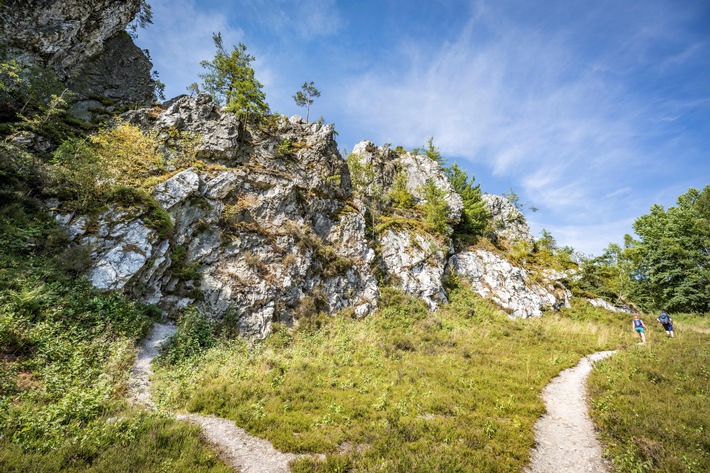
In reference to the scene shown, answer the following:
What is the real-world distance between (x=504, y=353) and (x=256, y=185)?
2147cm

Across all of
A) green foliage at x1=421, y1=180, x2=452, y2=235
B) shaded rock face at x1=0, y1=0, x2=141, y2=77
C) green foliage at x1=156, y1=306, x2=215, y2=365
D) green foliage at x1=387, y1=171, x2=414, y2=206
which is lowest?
green foliage at x1=156, y1=306, x2=215, y2=365

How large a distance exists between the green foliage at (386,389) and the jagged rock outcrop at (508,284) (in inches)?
244

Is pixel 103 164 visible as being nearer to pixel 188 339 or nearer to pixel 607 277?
pixel 188 339

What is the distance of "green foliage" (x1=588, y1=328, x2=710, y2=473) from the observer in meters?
6.35

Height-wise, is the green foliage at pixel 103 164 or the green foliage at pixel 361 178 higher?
the green foliage at pixel 361 178

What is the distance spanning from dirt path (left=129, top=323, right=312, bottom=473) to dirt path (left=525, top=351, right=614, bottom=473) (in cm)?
638

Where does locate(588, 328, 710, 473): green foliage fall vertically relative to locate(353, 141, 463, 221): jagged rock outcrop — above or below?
below

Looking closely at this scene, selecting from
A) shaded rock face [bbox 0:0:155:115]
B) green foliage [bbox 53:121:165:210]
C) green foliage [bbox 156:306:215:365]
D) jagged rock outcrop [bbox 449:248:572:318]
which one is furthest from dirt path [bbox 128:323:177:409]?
jagged rock outcrop [bbox 449:248:572:318]

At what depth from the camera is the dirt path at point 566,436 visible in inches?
267

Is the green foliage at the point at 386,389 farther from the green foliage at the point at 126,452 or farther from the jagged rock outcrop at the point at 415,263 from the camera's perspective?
the jagged rock outcrop at the point at 415,263

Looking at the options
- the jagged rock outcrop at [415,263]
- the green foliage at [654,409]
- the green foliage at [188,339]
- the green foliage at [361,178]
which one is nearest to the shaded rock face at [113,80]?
the green foliage at [188,339]

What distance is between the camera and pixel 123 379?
897 cm

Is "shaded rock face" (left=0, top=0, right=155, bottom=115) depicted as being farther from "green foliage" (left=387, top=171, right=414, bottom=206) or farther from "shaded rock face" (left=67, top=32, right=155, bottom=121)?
"green foliage" (left=387, top=171, right=414, bottom=206)

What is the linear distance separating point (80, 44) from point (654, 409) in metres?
42.1
